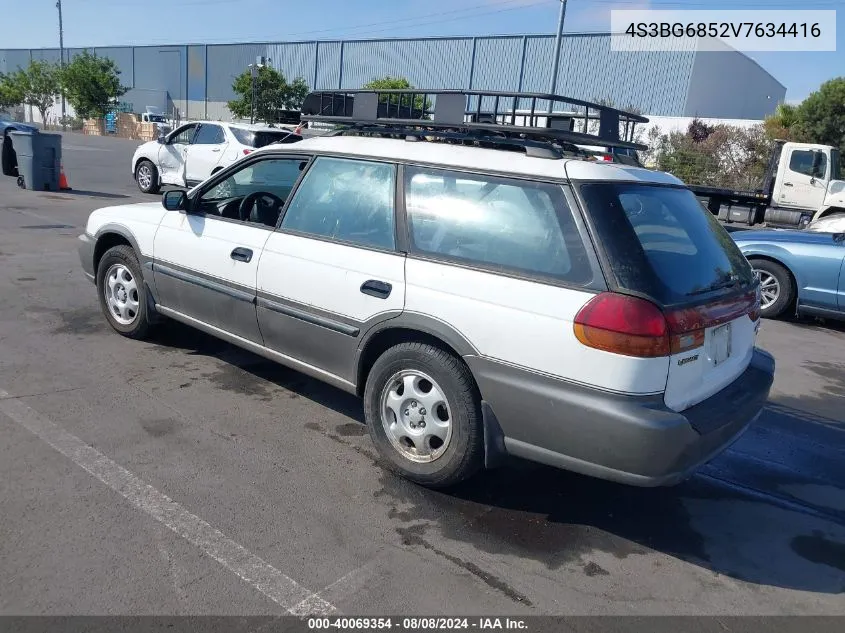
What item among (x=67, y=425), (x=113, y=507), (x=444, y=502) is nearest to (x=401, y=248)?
(x=444, y=502)

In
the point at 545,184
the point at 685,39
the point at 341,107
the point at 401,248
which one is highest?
the point at 685,39

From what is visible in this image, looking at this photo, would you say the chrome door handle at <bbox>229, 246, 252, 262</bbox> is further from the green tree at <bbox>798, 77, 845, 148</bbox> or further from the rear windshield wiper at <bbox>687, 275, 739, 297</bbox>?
the green tree at <bbox>798, 77, 845, 148</bbox>

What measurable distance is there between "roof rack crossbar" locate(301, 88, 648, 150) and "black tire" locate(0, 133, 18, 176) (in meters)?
14.1

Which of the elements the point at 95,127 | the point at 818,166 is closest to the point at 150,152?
the point at 818,166

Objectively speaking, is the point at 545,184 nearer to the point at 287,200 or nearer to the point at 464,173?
the point at 464,173

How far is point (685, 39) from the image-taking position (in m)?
38.9

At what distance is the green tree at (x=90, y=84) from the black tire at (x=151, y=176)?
149 feet

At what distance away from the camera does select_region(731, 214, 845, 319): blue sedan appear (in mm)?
8039

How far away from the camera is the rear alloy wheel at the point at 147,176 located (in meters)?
16.7

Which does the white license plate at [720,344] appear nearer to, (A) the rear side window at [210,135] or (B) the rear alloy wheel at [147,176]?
(A) the rear side window at [210,135]

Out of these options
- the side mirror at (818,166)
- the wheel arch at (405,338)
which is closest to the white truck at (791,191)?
the side mirror at (818,166)

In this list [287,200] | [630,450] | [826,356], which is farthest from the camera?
[826,356]

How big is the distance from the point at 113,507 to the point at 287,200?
6.90 feet

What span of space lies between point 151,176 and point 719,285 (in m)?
15.7
